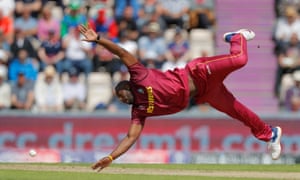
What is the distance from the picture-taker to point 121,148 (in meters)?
12.0

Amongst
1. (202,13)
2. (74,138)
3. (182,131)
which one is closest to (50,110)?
(74,138)

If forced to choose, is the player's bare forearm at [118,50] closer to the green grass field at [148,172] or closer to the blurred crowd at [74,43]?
the green grass field at [148,172]

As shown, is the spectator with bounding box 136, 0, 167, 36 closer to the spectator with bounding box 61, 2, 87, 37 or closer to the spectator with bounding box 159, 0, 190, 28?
the spectator with bounding box 159, 0, 190, 28

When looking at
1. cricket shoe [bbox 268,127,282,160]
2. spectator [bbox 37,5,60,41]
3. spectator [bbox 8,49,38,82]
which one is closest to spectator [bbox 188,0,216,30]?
spectator [bbox 37,5,60,41]

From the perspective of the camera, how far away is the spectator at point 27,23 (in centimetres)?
1983

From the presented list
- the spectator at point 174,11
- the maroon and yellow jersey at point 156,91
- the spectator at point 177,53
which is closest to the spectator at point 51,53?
the spectator at point 177,53

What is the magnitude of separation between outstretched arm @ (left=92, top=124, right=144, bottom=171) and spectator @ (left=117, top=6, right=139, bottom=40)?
762 cm

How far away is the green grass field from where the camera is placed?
12.5 metres

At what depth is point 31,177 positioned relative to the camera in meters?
12.5

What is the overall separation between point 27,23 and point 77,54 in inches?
57.4

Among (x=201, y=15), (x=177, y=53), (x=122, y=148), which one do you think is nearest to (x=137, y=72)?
(x=122, y=148)

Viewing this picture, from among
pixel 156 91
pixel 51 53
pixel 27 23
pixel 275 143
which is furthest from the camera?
pixel 27 23

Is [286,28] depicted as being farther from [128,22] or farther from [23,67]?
[23,67]

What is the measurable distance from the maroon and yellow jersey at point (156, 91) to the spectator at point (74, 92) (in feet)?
20.6
